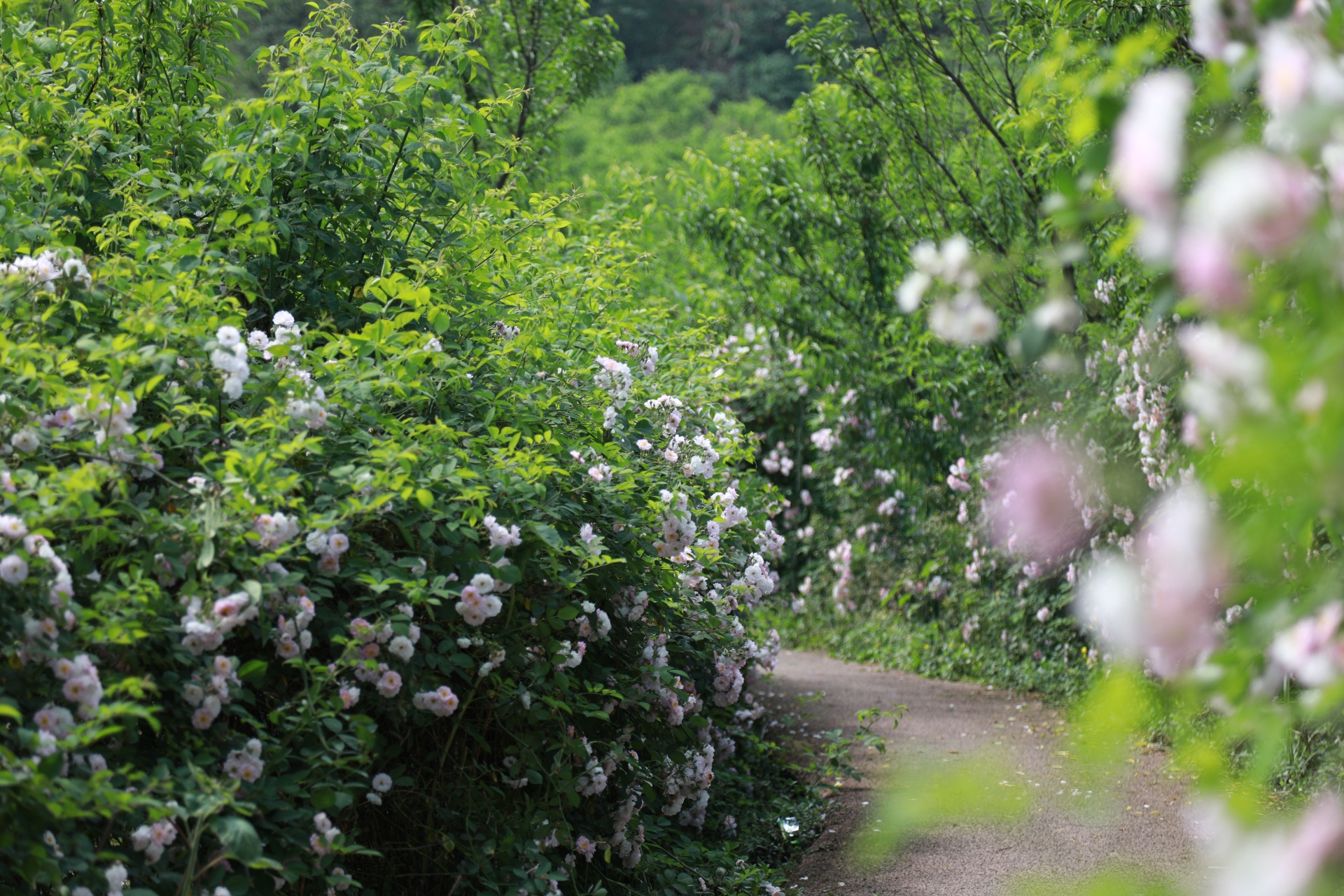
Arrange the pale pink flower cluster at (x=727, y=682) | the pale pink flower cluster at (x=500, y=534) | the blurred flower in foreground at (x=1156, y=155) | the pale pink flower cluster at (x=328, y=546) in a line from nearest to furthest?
the blurred flower in foreground at (x=1156, y=155)
the pale pink flower cluster at (x=328, y=546)
the pale pink flower cluster at (x=500, y=534)
the pale pink flower cluster at (x=727, y=682)

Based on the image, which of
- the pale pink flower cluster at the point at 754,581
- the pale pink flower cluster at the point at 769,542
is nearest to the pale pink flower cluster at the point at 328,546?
the pale pink flower cluster at the point at 754,581

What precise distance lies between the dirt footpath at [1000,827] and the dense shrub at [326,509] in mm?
468

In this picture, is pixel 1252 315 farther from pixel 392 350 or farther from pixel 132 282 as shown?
pixel 132 282

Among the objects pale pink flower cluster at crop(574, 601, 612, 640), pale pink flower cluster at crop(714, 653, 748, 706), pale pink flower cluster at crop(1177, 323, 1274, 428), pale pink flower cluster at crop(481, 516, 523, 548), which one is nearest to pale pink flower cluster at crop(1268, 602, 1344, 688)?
pale pink flower cluster at crop(1177, 323, 1274, 428)

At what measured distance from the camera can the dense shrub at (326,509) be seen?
6.43 feet

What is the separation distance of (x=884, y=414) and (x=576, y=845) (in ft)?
19.7

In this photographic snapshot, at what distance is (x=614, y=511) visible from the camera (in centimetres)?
306

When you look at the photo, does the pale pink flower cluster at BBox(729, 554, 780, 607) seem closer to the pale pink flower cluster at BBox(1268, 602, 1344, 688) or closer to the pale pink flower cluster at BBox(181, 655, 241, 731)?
the pale pink flower cluster at BBox(181, 655, 241, 731)

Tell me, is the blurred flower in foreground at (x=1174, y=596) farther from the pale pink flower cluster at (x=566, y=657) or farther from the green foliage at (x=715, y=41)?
the green foliage at (x=715, y=41)

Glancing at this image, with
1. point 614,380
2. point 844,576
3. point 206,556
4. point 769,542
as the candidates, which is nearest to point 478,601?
point 206,556

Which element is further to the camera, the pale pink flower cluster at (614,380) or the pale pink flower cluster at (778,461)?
the pale pink flower cluster at (778,461)

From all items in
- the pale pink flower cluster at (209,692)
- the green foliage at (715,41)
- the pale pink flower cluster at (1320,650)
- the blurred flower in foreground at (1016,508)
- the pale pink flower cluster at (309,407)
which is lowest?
the pale pink flower cluster at (1320,650)

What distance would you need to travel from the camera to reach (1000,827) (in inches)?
164

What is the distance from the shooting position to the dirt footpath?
3.69 metres
